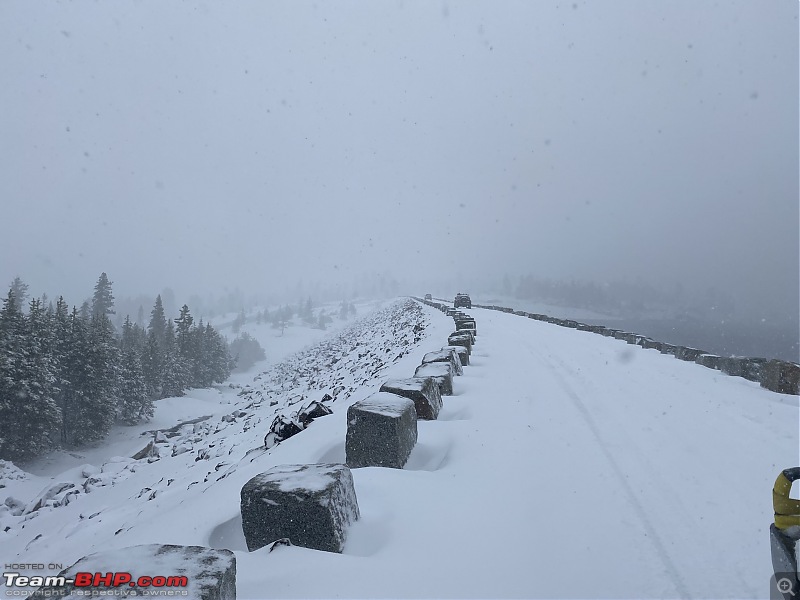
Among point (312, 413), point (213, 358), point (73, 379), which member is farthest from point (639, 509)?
point (213, 358)

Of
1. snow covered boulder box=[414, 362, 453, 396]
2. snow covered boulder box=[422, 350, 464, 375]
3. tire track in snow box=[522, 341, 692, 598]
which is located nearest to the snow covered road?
tire track in snow box=[522, 341, 692, 598]

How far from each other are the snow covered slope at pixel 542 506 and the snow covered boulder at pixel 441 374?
0.85ft

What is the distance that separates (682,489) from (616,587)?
61.2 inches

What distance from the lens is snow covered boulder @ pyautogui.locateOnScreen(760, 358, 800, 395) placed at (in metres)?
6.84

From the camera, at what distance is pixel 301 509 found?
2.64 meters

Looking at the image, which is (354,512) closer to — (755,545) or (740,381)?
(755,545)

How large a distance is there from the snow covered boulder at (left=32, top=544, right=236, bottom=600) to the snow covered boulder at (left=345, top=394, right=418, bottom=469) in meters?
1.92

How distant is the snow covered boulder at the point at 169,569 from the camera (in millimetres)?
1764

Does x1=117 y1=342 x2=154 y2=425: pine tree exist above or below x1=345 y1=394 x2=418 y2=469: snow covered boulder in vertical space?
below

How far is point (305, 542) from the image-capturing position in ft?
8.75

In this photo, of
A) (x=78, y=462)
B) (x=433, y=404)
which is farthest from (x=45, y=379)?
(x=433, y=404)

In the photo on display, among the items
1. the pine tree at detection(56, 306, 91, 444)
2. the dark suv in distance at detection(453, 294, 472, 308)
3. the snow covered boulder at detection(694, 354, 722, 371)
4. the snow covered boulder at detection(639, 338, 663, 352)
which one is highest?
the snow covered boulder at detection(694, 354, 722, 371)

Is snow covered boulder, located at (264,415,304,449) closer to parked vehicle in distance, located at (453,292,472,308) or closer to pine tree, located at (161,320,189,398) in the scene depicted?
parked vehicle in distance, located at (453,292,472,308)

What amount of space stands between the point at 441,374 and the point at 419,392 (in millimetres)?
1263
